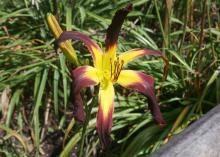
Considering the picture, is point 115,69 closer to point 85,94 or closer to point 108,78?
point 108,78

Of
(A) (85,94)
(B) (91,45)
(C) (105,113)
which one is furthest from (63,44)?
(A) (85,94)

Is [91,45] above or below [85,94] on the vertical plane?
above

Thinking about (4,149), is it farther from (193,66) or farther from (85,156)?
(193,66)

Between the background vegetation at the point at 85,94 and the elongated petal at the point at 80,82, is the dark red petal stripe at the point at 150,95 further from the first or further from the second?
the background vegetation at the point at 85,94

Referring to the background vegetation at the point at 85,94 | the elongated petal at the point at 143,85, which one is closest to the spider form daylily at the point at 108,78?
the elongated petal at the point at 143,85

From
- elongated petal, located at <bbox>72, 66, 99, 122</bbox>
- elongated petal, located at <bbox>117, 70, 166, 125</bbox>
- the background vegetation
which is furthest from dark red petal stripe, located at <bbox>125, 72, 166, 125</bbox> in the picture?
the background vegetation

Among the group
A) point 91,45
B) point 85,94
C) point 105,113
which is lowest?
point 85,94
